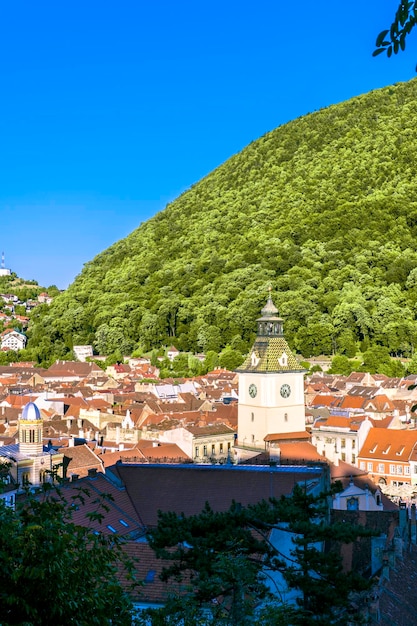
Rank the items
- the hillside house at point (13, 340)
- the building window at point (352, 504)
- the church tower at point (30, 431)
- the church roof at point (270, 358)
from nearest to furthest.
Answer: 1. the building window at point (352, 504)
2. the church tower at point (30, 431)
3. the church roof at point (270, 358)
4. the hillside house at point (13, 340)

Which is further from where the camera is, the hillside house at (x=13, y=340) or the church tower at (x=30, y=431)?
the hillside house at (x=13, y=340)

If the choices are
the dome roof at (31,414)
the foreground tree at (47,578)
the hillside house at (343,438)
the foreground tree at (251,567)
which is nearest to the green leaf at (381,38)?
the foreground tree at (47,578)

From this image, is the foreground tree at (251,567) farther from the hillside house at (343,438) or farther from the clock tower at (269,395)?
the hillside house at (343,438)

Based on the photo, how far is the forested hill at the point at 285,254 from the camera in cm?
9494

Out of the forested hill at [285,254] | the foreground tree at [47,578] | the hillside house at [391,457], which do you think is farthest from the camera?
the forested hill at [285,254]

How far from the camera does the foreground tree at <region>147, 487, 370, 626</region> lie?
11.0 metres

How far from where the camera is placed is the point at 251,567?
38.8ft

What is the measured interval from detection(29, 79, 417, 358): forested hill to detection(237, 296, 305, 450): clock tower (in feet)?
182

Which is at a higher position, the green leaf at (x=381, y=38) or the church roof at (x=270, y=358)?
the green leaf at (x=381, y=38)

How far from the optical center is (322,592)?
40.2ft

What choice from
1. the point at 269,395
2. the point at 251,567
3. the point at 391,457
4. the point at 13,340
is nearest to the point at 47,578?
the point at 251,567

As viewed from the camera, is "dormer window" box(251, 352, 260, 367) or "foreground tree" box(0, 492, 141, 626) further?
"dormer window" box(251, 352, 260, 367)

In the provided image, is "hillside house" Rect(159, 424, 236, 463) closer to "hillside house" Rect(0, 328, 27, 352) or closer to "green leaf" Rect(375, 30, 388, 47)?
"green leaf" Rect(375, 30, 388, 47)

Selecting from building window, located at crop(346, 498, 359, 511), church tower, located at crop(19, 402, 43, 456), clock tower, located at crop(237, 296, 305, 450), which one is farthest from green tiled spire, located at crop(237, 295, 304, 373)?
church tower, located at crop(19, 402, 43, 456)
